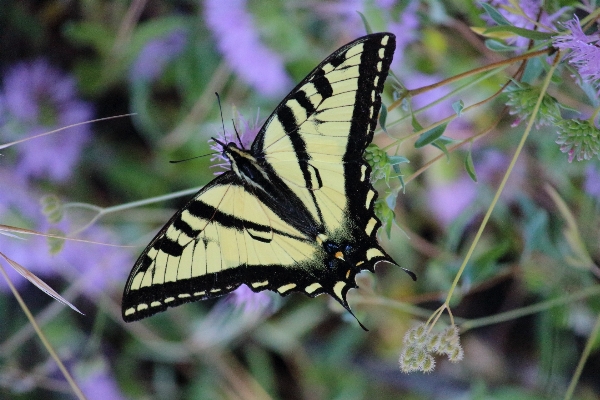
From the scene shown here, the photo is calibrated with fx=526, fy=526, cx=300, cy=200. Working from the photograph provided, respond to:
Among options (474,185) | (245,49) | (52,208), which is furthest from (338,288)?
(245,49)

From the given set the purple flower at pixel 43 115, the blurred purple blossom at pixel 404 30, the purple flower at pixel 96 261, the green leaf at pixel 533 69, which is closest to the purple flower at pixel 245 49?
the blurred purple blossom at pixel 404 30

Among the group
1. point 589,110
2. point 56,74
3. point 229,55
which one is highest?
point 56,74

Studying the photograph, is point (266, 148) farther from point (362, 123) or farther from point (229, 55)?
point (229, 55)

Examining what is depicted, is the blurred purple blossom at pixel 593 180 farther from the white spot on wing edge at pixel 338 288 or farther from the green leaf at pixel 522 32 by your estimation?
the white spot on wing edge at pixel 338 288

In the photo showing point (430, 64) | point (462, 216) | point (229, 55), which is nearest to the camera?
point (462, 216)

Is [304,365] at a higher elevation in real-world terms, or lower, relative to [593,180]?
lower

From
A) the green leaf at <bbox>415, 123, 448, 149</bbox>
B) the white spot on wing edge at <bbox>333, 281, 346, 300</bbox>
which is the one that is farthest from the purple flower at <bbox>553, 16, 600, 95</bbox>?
the white spot on wing edge at <bbox>333, 281, 346, 300</bbox>

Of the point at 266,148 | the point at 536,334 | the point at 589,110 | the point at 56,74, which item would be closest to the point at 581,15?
the point at 589,110
